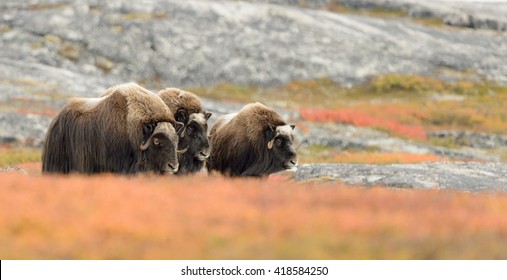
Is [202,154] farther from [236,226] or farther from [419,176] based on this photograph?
[236,226]

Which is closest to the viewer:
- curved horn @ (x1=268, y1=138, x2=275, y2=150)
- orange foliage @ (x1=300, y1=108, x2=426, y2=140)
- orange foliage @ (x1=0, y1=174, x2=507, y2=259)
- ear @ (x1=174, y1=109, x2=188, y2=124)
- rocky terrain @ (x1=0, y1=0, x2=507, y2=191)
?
orange foliage @ (x1=0, y1=174, x2=507, y2=259)

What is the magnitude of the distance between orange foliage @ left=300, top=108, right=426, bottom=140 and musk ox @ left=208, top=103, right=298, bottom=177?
23.3 meters

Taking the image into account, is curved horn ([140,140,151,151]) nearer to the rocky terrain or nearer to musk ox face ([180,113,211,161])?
musk ox face ([180,113,211,161])

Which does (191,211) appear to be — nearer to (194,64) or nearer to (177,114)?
(177,114)

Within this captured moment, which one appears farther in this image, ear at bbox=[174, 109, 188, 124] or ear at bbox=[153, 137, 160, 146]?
ear at bbox=[174, 109, 188, 124]

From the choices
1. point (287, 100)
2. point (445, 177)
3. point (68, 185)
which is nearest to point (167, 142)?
point (68, 185)

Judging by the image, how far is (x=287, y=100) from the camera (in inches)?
1984

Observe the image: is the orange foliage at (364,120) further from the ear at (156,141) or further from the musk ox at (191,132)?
the ear at (156,141)

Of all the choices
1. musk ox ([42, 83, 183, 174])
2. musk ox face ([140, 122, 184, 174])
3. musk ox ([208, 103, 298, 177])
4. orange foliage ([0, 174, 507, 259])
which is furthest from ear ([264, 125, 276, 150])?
orange foliage ([0, 174, 507, 259])

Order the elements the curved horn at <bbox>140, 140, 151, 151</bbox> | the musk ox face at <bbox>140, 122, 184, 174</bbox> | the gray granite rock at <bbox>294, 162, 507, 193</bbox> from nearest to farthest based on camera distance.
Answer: the curved horn at <bbox>140, 140, 151, 151</bbox>, the musk ox face at <bbox>140, 122, 184, 174</bbox>, the gray granite rock at <bbox>294, 162, 507, 193</bbox>

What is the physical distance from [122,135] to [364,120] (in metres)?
29.7

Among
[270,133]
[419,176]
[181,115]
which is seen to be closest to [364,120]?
[419,176]

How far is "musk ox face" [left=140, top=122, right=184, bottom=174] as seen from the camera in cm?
1229

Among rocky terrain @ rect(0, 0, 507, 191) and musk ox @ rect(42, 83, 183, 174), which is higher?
musk ox @ rect(42, 83, 183, 174)
